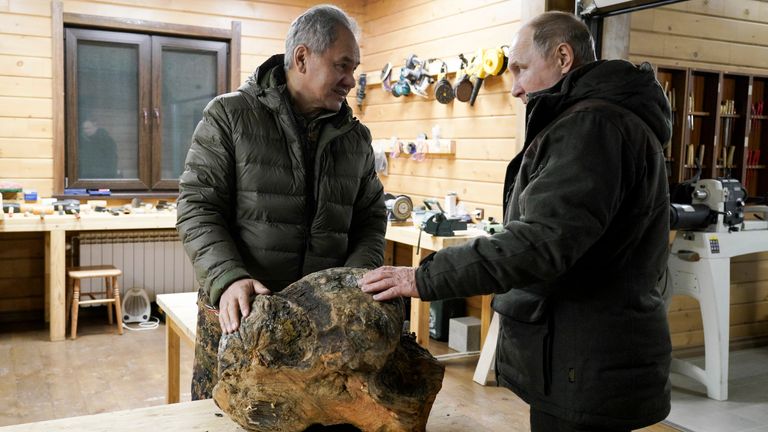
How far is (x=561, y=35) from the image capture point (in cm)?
151

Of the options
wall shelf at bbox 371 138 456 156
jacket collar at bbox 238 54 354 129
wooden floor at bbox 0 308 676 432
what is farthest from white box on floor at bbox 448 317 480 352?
jacket collar at bbox 238 54 354 129

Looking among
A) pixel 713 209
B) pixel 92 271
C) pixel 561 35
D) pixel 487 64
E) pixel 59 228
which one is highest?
pixel 487 64

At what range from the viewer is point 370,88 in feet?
19.4

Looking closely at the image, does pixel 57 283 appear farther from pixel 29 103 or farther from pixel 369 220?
pixel 369 220

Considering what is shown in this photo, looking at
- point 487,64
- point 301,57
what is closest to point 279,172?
point 301,57

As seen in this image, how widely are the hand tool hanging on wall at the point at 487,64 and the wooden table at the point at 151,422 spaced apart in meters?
3.07

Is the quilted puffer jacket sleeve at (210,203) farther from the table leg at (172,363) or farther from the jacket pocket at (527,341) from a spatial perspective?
the table leg at (172,363)

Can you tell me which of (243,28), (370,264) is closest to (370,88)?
(243,28)

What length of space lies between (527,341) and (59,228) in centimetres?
389

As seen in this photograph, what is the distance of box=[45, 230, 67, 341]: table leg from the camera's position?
4547mm

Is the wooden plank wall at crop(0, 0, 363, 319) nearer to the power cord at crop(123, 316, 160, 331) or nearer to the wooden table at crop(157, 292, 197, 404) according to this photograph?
the power cord at crop(123, 316, 160, 331)

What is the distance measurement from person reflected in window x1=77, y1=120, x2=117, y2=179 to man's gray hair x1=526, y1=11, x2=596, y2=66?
4534mm

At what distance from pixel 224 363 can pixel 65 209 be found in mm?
3744

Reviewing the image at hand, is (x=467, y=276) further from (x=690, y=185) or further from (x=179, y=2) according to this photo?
(x=179, y=2)
